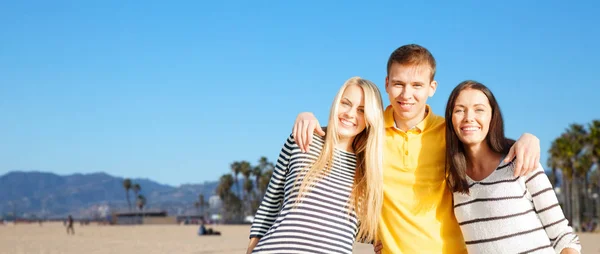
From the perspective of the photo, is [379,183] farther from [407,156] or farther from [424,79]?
[424,79]

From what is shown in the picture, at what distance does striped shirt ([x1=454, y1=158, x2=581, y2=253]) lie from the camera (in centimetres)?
376

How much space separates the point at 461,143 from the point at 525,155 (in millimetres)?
434

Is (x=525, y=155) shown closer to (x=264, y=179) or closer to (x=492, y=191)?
(x=492, y=191)

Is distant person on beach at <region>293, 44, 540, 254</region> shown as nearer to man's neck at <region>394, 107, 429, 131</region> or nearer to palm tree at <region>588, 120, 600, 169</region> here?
man's neck at <region>394, 107, 429, 131</region>

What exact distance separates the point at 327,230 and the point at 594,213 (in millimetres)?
68916

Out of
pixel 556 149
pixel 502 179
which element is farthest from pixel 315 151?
pixel 556 149

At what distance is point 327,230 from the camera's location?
3.86 metres

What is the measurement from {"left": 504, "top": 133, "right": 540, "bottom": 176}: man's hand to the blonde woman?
2.56ft

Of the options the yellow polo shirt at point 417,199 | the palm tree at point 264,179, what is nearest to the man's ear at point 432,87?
the yellow polo shirt at point 417,199

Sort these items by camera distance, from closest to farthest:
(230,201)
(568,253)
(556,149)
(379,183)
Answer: (568,253) < (379,183) < (556,149) < (230,201)

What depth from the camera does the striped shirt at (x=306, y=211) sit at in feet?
12.6

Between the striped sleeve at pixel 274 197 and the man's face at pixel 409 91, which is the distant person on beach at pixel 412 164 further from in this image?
the striped sleeve at pixel 274 197

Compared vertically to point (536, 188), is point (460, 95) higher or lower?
higher

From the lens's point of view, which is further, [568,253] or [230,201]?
[230,201]
